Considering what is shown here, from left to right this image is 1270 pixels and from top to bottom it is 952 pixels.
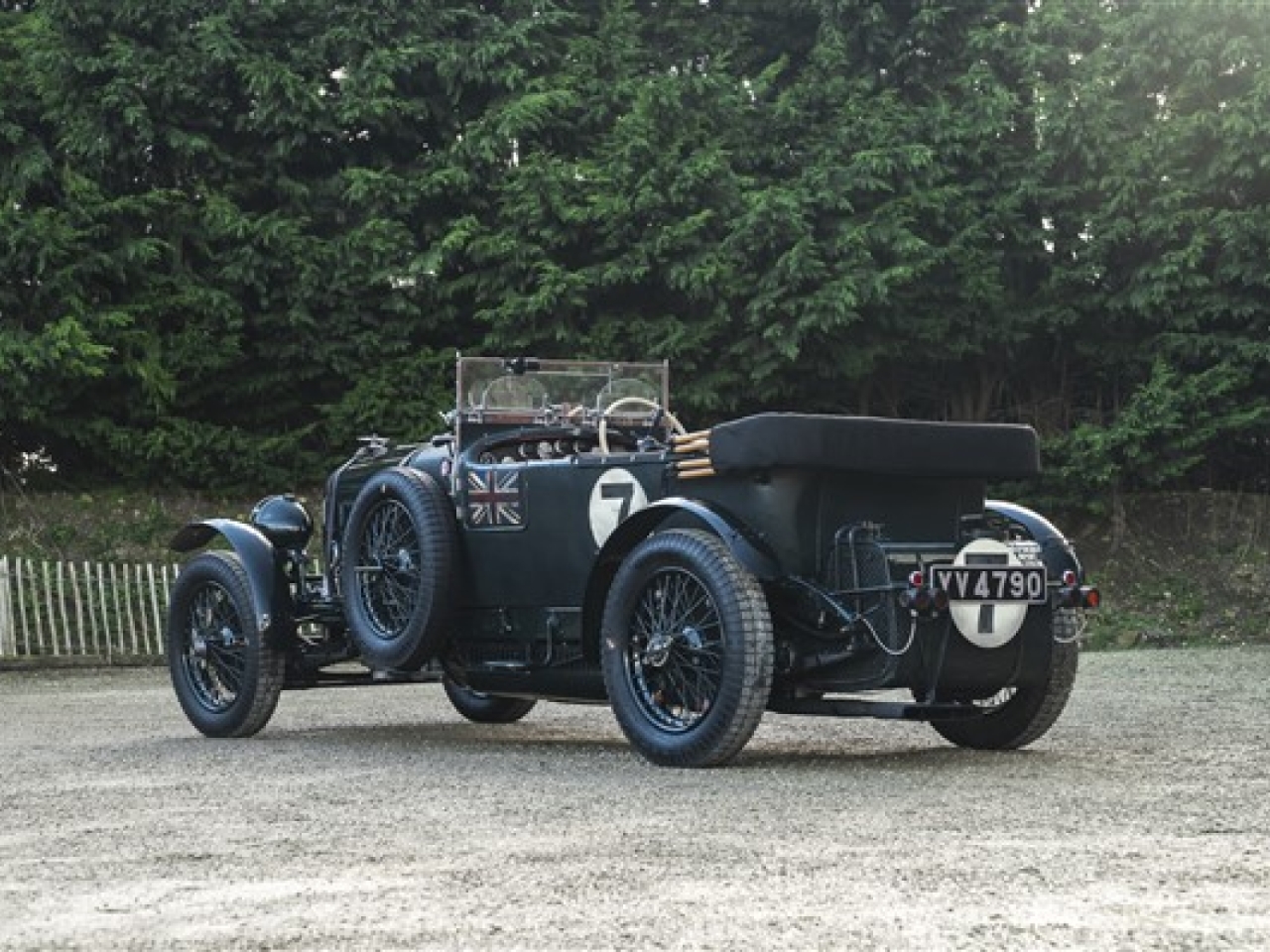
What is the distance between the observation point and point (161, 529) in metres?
21.3

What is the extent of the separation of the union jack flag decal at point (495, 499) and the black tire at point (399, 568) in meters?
0.13

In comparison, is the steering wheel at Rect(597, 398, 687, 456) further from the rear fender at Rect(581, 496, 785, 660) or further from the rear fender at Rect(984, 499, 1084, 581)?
the rear fender at Rect(984, 499, 1084, 581)

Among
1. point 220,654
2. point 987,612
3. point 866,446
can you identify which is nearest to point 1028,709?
point 987,612

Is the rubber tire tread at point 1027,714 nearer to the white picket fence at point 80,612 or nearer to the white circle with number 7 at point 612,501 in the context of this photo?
the white circle with number 7 at point 612,501

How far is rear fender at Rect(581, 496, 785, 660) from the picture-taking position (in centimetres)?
815

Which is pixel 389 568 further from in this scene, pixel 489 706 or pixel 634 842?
pixel 634 842

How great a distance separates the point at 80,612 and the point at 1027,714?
39.4 ft

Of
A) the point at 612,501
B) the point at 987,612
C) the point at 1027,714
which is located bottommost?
the point at 1027,714

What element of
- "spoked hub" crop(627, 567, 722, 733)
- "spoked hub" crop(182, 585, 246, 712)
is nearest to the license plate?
"spoked hub" crop(627, 567, 722, 733)

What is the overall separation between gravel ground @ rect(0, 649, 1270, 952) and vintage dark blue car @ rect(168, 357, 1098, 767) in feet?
1.07

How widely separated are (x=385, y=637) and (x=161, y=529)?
12.3 m

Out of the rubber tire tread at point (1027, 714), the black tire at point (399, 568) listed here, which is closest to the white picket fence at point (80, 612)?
the black tire at point (399, 568)

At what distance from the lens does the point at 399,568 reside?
376 inches

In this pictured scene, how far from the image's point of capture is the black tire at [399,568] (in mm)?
9273
